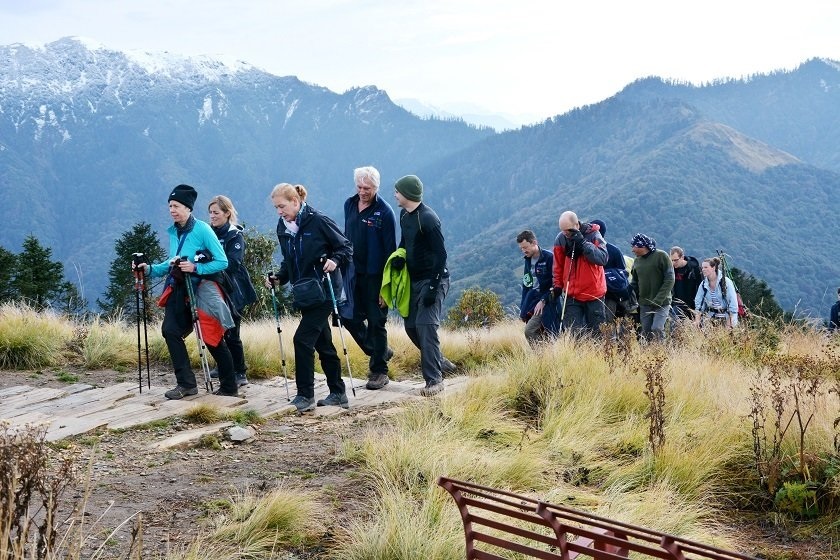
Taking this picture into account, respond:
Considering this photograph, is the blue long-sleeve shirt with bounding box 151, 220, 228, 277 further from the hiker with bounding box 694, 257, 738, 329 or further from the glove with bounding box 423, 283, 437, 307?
the hiker with bounding box 694, 257, 738, 329

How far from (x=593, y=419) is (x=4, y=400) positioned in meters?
5.22

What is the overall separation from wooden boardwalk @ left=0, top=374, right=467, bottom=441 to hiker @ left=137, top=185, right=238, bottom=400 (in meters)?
0.37

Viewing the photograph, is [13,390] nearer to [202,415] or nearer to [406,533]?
[202,415]

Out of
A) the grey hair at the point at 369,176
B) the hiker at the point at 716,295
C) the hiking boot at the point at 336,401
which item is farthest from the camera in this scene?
the hiker at the point at 716,295

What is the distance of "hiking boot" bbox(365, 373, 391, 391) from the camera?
8.34 metres

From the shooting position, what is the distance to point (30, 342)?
31.0ft

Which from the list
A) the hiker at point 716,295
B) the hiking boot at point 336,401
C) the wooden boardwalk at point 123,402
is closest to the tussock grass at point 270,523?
the wooden boardwalk at point 123,402

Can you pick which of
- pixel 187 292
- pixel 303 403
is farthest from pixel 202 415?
pixel 187 292

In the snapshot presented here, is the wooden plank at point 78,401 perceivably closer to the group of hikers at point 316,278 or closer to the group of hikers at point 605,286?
the group of hikers at point 316,278

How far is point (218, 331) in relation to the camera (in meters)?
7.68

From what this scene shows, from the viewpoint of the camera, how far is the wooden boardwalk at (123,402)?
21.9 feet

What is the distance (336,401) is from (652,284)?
4.60 m

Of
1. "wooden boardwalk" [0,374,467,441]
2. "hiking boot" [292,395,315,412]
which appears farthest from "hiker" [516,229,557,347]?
"hiking boot" [292,395,315,412]

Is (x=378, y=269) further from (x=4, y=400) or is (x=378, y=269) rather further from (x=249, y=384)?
(x=4, y=400)
